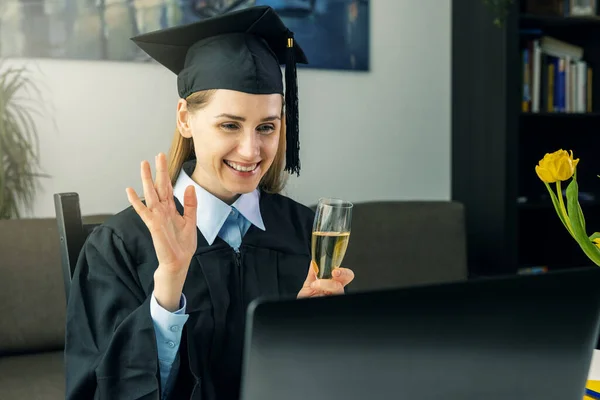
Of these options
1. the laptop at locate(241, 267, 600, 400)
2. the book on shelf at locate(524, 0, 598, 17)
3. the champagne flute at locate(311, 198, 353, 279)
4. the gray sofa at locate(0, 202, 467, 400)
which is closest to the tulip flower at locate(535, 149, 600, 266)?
the champagne flute at locate(311, 198, 353, 279)

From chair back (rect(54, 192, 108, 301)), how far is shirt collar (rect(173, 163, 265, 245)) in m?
0.20

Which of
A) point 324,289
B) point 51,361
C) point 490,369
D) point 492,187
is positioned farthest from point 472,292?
point 492,187

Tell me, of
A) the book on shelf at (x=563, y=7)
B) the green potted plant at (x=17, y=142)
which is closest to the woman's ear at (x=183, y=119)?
the green potted plant at (x=17, y=142)

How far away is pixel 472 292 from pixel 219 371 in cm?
80

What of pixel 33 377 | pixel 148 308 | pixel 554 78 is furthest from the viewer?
pixel 554 78

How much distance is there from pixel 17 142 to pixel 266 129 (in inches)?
62.8

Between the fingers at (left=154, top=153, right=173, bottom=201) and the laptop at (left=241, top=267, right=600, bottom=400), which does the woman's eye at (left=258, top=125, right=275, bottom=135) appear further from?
the laptop at (left=241, top=267, right=600, bottom=400)

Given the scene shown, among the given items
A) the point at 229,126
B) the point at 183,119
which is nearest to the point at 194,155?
the point at 183,119

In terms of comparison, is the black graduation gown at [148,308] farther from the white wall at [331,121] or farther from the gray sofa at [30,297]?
the white wall at [331,121]

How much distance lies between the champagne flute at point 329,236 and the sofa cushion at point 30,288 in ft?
4.70

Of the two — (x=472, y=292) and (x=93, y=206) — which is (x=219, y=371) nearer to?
(x=472, y=292)

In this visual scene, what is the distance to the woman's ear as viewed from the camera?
133 cm

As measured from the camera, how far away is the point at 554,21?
3227 millimetres

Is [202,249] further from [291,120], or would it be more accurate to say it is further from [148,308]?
[291,120]
